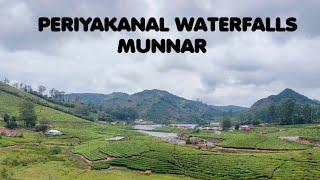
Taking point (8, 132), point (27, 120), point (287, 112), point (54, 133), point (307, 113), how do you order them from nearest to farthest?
point (8, 132)
point (54, 133)
point (27, 120)
point (287, 112)
point (307, 113)

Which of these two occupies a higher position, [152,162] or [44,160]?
[44,160]

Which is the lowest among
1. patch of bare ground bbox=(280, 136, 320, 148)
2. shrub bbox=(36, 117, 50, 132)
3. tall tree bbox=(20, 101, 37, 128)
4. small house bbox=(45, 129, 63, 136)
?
patch of bare ground bbox=(280, 136, 320, 148)

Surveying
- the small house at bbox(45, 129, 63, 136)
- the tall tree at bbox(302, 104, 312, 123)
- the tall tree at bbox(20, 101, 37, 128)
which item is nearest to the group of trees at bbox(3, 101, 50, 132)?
the tall tree at bbox(20, 101, 37, 128)

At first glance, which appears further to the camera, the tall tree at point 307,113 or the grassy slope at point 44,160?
the tall tree at point 307,113

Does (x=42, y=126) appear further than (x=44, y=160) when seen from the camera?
Yes

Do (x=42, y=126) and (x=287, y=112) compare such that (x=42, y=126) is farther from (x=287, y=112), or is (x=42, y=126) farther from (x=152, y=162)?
(x=287, y=112)

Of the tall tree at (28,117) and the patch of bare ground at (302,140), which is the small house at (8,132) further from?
the patch of bare ground at (302,140)

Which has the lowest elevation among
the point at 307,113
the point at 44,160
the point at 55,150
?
the point at 44,160

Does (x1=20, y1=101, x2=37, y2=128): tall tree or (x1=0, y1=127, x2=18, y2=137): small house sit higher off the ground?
(x1=20, y1=101, x2=37, y2=128): tall tree

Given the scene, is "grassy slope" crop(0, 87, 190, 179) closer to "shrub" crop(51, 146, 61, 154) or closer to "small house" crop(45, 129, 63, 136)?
"shrub" crop(51, 146, 61, 154)

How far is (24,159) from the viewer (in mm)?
91938

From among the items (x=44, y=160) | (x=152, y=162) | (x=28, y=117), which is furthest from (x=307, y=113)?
(x=44, y=160)

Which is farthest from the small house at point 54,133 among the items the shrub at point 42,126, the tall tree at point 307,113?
the tall tree at point 307,113

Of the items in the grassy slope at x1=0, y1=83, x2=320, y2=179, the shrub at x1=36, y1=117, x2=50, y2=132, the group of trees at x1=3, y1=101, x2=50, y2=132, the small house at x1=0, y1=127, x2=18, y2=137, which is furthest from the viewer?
the shrub at x1=36, y1=117, x2=50, y2=132
